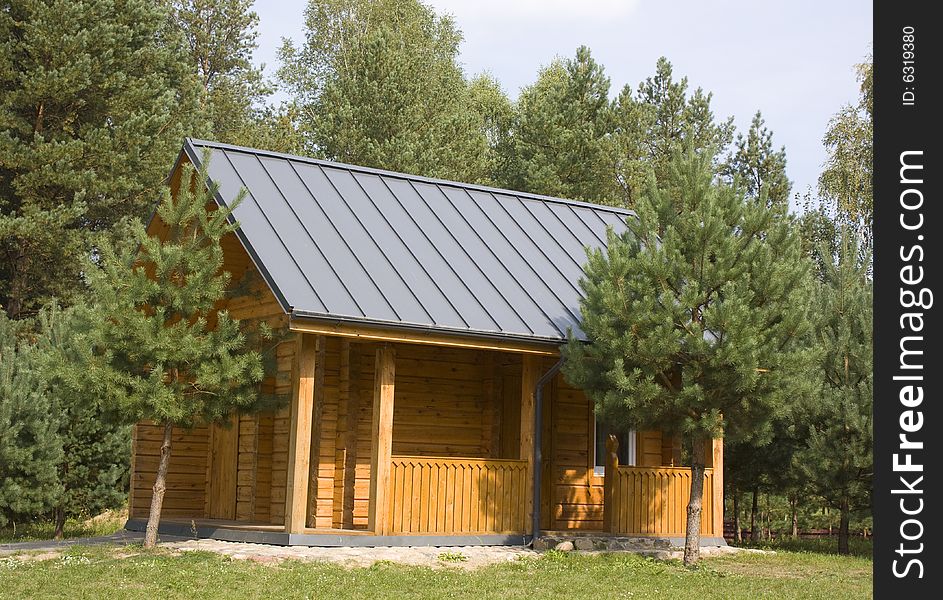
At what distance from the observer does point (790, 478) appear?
21.1m

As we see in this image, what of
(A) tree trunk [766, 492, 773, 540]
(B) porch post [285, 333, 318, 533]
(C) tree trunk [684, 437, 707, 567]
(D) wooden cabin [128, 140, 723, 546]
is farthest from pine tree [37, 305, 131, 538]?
(A) tree trunk [766, 492, 773, 540]

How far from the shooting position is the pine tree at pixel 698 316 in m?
15.8

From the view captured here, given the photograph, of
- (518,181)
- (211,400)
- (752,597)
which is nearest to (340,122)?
(518,181)

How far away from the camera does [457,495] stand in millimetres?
17109

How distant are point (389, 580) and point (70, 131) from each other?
70.5 ft

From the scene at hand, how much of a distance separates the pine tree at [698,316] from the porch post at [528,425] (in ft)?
→ 4.01

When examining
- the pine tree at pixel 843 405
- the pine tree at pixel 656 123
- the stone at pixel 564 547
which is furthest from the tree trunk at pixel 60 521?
the pine tree at pixel 656 123

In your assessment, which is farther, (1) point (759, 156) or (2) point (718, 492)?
(1) point (759, 156)

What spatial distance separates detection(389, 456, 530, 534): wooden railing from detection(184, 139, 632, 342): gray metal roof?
1986 millimetres

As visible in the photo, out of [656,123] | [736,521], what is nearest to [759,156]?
[656,123]

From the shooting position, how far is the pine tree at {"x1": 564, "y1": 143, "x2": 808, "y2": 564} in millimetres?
15789

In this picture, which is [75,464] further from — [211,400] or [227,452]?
[211,400]

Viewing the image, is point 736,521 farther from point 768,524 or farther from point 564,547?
point 564,547
